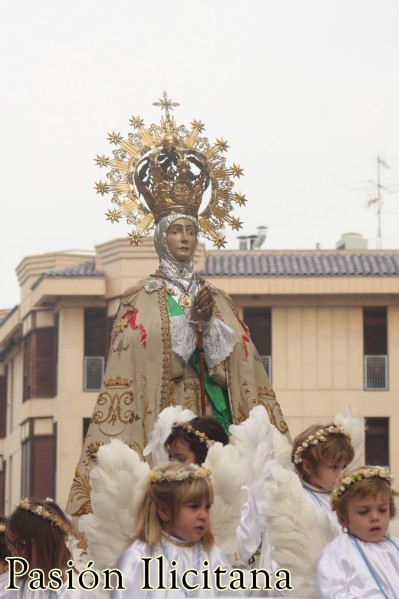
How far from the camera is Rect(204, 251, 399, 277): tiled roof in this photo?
54000mm

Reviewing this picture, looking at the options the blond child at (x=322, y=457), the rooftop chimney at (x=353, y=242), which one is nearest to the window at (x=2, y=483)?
the rooftop chimney at (x=353, y=242)

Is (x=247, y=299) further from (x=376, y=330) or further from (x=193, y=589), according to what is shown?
(x=193, y=589)

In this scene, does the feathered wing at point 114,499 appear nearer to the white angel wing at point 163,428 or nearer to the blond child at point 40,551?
the blond child at point 40,551

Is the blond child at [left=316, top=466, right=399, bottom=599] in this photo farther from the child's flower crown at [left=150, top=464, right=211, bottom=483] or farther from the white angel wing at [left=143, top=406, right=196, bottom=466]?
the white angel wing at [left=143, top=406, right=196, bottom=466]

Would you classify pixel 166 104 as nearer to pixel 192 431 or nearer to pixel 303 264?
pixel 192 431

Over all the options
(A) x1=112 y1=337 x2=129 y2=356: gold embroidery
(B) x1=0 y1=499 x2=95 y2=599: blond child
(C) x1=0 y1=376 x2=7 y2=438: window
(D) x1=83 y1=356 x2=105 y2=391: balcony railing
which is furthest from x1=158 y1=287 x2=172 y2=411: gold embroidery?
(C) x1=0 y1=376 x2=7 y2=438: window

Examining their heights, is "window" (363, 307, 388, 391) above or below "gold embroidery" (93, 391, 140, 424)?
above

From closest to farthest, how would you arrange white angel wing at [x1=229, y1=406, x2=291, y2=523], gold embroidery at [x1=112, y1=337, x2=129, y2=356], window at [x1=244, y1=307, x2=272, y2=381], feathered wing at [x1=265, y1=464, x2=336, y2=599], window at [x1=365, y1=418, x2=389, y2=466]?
1. feathered wing at [x1=265, y1=464, x2=336, y2=599]
2. white angel wing at [x1=229, y1=406, x2=291, y2=523]
3. gold embroidery at [x1=112, y1=337, x2=129, y2=356]
4. window at [x1=365, y1=418, x2=389, y2=466]
5. window at [x1=244, y1=307, x2=272, y2=381]

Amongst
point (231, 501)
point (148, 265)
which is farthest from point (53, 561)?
point (148, 265)

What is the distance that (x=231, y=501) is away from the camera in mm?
13602

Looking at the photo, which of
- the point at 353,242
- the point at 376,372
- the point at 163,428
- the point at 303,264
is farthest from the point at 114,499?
the point at 353,242

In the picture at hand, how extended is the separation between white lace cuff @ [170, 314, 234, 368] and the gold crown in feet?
3.21

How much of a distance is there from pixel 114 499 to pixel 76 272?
4260 centimetres

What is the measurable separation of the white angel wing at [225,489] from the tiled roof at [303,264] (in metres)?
40.1
